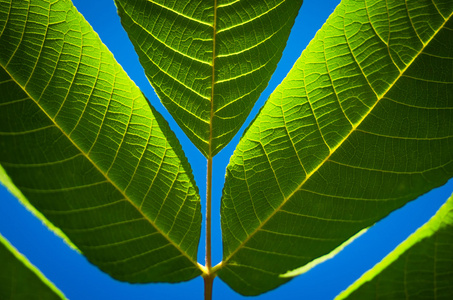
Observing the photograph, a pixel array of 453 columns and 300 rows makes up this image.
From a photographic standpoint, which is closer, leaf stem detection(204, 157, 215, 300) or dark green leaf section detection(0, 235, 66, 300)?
dark green leaf section detection(0, 235, 66, 300)

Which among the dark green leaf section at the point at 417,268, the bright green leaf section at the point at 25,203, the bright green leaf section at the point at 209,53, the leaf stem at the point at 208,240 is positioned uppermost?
the bright green leaf section at the point at 209,53

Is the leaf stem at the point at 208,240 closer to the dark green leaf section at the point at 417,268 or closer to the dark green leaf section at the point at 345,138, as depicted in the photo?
the dark green leaf section at the point at 345,138

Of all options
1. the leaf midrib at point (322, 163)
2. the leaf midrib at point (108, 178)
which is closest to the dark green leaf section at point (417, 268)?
the leaf midrib at point (322, 163)

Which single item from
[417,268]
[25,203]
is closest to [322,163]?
[417,268]

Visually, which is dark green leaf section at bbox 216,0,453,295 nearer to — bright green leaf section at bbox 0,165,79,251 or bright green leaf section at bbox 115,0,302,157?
bright green leaf section at bbox 115,0,302,157

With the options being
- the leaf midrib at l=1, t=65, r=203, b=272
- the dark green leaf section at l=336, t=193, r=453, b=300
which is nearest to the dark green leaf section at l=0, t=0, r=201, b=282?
the leaf midrib at l=1, t=65, r=203, b=272

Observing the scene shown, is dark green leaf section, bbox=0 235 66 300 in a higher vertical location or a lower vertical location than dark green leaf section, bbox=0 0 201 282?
lower
